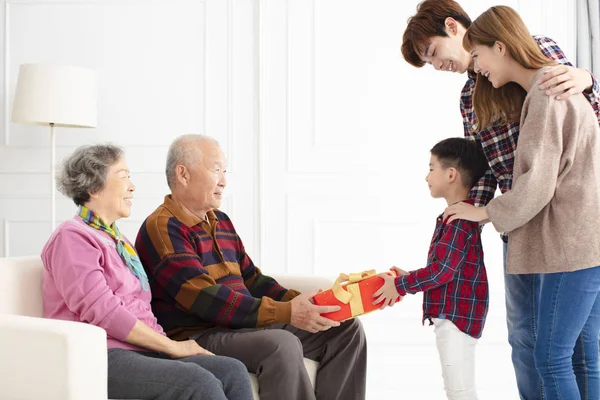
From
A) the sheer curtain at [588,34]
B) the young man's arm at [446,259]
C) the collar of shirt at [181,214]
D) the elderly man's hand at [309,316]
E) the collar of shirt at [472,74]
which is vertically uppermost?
the sheer curtain at [588,34]

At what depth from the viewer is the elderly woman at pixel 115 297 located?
1972mm

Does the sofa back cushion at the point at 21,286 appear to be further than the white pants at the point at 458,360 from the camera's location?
No

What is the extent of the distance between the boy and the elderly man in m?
0.27

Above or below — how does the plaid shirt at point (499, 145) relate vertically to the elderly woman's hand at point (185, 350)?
above

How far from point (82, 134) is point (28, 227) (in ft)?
1.98

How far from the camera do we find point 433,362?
4156 mm

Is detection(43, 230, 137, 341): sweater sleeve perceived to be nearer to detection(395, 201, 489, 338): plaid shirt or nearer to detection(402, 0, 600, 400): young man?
detection(395, 201, 489, 338): plaid shirt

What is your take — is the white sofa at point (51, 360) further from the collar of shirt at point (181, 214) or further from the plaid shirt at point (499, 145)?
the plaid shirt at point (499, 145)

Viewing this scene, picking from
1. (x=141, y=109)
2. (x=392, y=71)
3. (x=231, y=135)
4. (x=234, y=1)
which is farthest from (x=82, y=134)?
(x=392, y=71)

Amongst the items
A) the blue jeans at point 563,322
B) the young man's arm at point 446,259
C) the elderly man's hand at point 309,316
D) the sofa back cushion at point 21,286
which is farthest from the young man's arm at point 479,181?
the sofa back cushion at point 21,286

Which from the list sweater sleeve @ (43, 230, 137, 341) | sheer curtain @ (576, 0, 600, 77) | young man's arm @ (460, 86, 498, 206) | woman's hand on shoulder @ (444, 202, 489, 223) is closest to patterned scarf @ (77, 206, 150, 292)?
sweater sleeve @ (43, 230, 137, 341)

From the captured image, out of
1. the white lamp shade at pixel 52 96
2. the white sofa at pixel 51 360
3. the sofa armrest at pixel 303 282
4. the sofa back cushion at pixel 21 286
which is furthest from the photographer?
the white lamp shade at pixel 52 96

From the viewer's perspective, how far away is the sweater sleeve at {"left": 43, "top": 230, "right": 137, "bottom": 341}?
2.04 meters

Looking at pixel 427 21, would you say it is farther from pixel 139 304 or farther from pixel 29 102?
pixel 29 102
